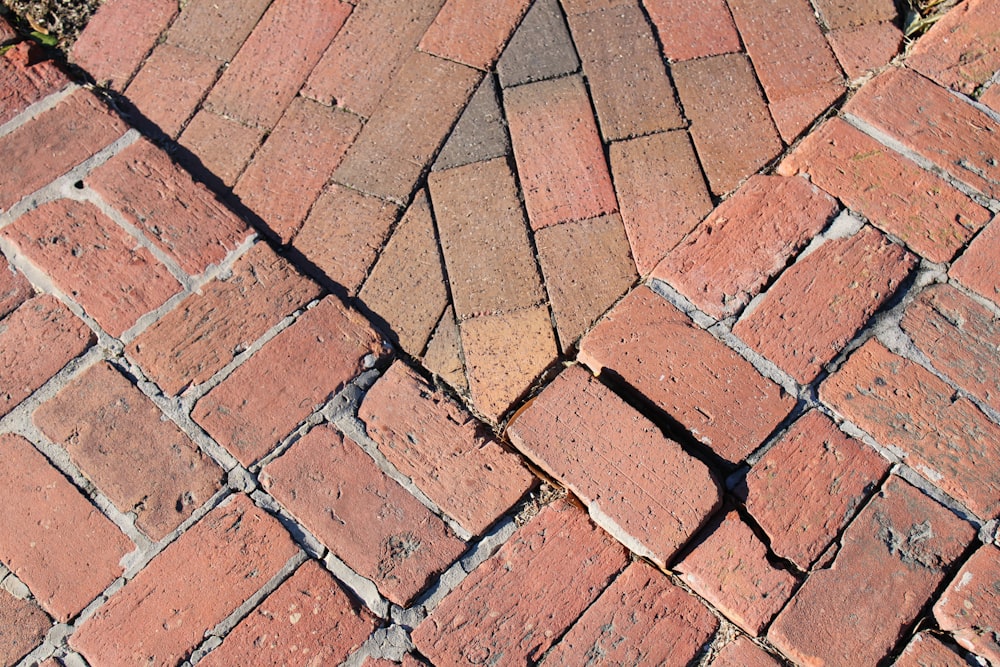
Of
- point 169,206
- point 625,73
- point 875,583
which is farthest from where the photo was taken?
point 625,73

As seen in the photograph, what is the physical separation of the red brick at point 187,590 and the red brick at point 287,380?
0.65 feet

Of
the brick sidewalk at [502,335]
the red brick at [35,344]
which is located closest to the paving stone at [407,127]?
the brick sidewalk at [502,335]

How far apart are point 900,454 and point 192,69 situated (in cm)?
226

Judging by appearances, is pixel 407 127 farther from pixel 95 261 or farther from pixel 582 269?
pixel 95 261

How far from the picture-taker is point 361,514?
2.21 metres

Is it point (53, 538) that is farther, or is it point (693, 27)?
point (693, 27)

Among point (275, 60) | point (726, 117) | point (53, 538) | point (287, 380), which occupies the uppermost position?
point (275, 60)

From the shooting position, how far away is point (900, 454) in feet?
7.10

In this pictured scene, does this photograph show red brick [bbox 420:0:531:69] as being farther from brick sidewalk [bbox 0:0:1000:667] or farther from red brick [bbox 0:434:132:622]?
red brick [bbox 0:434:132:622]

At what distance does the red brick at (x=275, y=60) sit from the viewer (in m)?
2.65

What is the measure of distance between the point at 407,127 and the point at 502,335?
0.70m

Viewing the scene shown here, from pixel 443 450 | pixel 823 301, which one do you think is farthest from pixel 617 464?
pixel 823 301

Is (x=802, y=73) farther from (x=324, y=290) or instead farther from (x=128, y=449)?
(x=128, y=449)

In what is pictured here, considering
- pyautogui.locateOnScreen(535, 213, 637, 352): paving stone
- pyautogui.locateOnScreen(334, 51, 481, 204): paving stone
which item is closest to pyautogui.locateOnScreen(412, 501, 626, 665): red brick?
pyautogui.locateOnScreen(535, 213, 637, 352): paving stone
